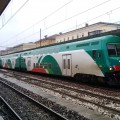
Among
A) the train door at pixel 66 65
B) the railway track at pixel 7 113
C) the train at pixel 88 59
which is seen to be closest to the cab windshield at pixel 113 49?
the train at pixel 88 59

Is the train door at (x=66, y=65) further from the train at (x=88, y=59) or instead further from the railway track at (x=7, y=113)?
the railway track at (x=7, y=113)

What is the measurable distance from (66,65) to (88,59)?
157 inches

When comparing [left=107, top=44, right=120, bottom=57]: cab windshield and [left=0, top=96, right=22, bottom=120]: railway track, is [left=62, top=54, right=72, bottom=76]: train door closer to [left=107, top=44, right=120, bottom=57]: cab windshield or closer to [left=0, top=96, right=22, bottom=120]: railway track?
[left=107, top=44, right=120, bottom=57]: cab windshield

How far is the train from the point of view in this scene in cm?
1855

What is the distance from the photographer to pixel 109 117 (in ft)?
33.2

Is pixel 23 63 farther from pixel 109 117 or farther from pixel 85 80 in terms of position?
pixel 109 117

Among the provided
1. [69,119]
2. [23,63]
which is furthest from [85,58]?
[23,63]

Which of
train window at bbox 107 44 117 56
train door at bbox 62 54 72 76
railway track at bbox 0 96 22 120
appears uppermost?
train window at bbox 107 44 117 56

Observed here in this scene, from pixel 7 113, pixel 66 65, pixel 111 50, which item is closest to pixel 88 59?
pixel 111 50

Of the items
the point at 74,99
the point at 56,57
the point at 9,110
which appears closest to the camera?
the point at 9,110

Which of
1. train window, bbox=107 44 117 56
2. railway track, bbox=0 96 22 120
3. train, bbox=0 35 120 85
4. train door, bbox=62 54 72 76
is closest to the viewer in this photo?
railway track, bbox=0 96 22 120

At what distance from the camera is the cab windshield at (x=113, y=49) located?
18.9 meters

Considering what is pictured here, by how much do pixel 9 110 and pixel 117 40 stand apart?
1005 centimetres

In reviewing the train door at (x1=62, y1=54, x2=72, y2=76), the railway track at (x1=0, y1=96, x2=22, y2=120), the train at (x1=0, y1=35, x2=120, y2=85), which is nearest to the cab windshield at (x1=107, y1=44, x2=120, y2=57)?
the train at (x1=0, y1=35, x2=120, y2=85)
